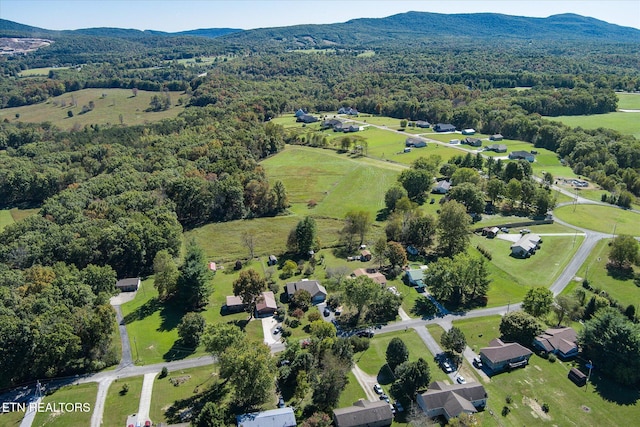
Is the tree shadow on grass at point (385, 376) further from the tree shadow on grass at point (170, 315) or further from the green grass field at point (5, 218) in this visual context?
the green grass field at point (5, 218)

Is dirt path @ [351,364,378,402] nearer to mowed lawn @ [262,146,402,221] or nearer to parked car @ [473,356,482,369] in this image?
parked car @ [473,356,482,369]

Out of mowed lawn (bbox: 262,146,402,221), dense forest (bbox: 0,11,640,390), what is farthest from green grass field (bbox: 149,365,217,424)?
mowed lawn (bbox: 262,146,402,221)

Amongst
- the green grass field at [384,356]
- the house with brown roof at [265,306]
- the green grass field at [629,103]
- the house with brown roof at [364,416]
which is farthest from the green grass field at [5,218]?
the green grass field at [629,103]

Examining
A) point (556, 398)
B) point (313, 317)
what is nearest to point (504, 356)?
point (556, 398)

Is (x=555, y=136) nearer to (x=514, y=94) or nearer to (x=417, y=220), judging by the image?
(x=514, y=94)

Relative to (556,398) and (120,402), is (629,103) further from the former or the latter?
(120,402)
